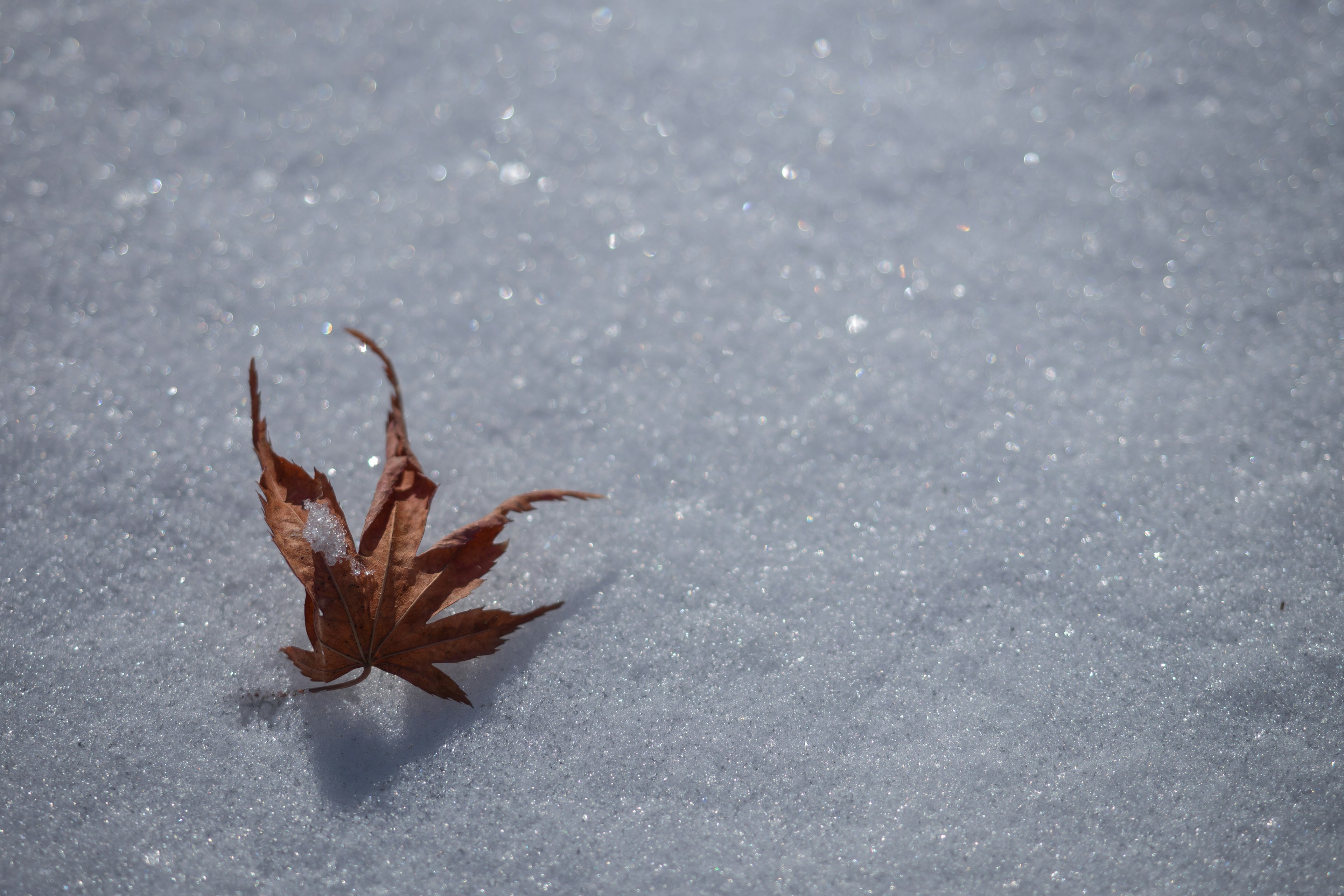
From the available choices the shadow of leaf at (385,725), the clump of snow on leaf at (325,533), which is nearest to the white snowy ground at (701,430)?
the shadow of leaf at (385,725)

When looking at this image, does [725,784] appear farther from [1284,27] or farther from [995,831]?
[1284,27]

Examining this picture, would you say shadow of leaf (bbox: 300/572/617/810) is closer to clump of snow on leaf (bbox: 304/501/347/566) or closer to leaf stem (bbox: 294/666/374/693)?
leaf stem (bbox: 294/666/374/693)

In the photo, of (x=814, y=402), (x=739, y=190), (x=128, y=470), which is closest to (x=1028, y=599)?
(x=814, y=402)

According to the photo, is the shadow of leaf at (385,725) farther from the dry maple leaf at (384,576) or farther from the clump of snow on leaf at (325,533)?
the clump of snow on leaf at (325,533)

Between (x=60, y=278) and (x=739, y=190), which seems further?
(x=739, y=190)

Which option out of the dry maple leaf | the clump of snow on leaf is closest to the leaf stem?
the dry maple leaf

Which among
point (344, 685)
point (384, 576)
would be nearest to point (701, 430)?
point (384, 576)
